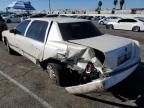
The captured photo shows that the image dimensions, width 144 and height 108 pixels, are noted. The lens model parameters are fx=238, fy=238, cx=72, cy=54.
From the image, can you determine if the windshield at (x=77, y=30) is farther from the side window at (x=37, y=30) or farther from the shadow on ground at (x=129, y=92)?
the shadow on ground at (x=129, y=92)

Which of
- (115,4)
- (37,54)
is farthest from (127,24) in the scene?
(115,4)

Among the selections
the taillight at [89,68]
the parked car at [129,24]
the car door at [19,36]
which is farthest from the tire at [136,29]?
the taillight at [89,68]

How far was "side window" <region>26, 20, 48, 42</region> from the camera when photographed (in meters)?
6.46

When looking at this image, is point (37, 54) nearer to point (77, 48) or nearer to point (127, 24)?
point (77, 48)

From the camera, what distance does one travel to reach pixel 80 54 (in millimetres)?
4973

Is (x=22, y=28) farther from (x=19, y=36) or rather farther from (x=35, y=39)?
(x=35, y=39)

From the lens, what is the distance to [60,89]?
5.78 metres

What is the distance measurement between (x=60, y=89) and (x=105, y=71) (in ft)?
5.18

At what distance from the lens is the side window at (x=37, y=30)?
6.46 m

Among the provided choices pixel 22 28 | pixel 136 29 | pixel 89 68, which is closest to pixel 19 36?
pixel 22 28

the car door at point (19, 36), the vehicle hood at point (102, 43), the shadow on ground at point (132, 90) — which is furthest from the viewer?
the car door at point (19, 36)

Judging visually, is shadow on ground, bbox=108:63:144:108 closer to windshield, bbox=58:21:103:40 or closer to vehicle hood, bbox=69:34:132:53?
vehicle hood, bbox=69:34:132:53

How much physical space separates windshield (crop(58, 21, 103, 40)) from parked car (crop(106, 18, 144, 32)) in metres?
17.5

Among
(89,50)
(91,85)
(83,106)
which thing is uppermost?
(89,50)
